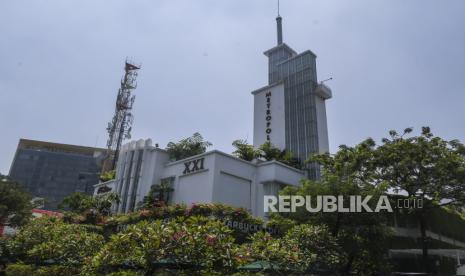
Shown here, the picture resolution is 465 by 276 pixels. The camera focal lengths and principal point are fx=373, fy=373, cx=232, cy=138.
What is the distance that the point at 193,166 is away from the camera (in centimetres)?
2166

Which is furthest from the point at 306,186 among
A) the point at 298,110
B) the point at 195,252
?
the point at 298,110

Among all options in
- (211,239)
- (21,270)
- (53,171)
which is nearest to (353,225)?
(211,239)

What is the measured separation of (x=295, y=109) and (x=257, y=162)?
1421 centimetres

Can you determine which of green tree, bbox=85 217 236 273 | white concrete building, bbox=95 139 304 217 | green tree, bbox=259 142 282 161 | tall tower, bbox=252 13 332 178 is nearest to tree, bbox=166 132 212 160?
white concrete building, bbox=95 139 304 217

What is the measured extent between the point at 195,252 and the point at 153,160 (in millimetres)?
17433

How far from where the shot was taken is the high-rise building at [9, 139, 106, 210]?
84562mm

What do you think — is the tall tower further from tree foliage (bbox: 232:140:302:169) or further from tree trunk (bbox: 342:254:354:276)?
tree trunk (bbox: 342:254:354:276)

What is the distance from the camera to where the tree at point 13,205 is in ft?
73.5

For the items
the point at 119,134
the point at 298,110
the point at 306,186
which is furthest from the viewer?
the point at 119,134

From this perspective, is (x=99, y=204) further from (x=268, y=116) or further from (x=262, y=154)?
(x=268, y=116)

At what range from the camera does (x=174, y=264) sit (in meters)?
7.55

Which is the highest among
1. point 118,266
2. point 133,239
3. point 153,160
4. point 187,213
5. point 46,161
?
point 46,161

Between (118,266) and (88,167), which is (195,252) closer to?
(118,266)

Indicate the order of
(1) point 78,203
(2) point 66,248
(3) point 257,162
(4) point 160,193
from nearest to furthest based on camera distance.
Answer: (2) point 66,248
(4) point 160,193
(3) point 257,162
(1) point 78,203
